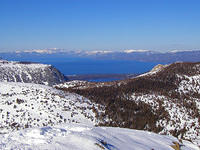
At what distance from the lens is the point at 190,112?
3869 cm

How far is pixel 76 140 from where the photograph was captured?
15500 millimetres

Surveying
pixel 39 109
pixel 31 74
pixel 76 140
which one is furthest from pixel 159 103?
pixel 31 74

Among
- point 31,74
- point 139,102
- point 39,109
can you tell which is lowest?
point 31,74

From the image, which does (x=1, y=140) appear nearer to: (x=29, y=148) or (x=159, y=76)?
(x=29, y=148)

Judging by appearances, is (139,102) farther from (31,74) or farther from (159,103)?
(31,74)

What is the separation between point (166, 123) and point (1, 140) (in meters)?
26.9

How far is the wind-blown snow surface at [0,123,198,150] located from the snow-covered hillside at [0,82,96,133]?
13381 mm

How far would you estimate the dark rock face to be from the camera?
157288 mm

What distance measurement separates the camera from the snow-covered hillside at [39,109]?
104 ft

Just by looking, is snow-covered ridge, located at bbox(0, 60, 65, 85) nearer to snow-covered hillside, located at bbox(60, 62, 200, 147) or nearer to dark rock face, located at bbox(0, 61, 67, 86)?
dark rock face, located at bbox(0, 61, 67, 86)

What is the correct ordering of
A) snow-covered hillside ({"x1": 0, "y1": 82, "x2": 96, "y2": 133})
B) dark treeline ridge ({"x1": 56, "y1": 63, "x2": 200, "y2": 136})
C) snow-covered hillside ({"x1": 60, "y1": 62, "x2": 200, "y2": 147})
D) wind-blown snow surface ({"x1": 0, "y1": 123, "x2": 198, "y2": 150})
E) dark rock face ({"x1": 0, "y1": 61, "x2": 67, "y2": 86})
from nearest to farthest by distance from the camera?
wind-blown snow surface ({"x1": 0, "y1": 123, "x2": 198, "y2": 150}) → snow-covered hillside ({"x1": 0, "y1": 82, "x2": 96, "y2": 133}) → snow-covered hillside ({"x1": 60, "y1": 62, "x2": 200, "y2": 147}) → dark treeline ridge ({"x1": 56, "y1": 63, "x2": 200, "y2": 136}) → dark rock face ({"x1": 0, "y1": 61, "x2": 67, "y2": 86})

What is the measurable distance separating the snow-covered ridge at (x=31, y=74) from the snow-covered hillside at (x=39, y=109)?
117380mm

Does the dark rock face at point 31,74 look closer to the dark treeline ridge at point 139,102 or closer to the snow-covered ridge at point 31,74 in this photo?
the snow-covered ridge at point 31,74

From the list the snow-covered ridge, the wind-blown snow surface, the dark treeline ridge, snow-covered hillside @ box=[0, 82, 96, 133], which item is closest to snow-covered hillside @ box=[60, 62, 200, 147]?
the dark treeline ridge
